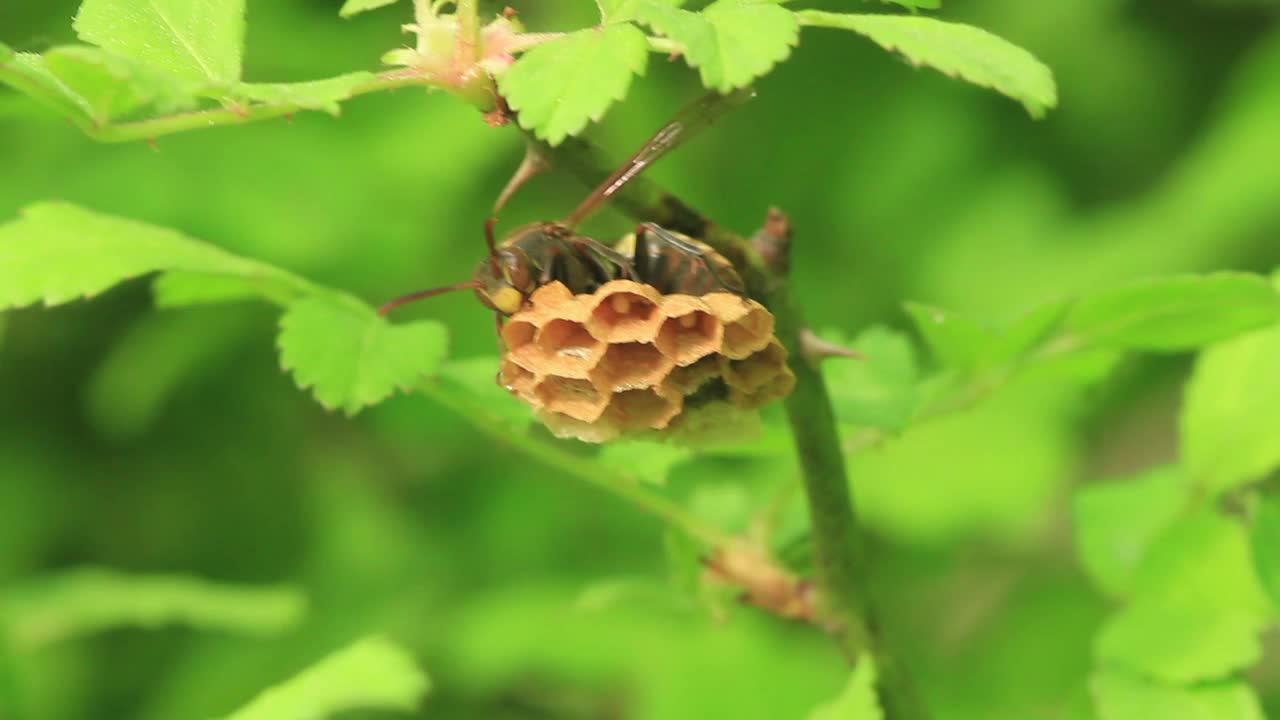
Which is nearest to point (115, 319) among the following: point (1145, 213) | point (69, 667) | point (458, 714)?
point (69, 667)

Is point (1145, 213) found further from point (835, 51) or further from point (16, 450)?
point (16, 450)

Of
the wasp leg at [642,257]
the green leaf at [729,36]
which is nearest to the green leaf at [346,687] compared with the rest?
the wasp leg at [642,257]

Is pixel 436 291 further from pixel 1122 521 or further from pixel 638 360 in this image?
pixel 1122 521

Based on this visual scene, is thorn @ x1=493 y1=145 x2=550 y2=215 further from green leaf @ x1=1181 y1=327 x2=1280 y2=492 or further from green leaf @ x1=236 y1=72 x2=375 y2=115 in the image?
green leaf @ x1=1181 y1=327 x2=1280 y2=492

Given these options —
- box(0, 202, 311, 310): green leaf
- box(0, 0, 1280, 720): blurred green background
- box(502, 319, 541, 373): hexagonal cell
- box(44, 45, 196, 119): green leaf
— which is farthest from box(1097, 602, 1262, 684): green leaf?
box(0, 0, 1280, 720): blurred green background

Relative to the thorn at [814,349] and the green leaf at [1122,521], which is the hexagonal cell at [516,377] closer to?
the thorn at [814,349]

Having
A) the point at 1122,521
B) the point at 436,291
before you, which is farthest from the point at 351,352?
the point at 1122,521
